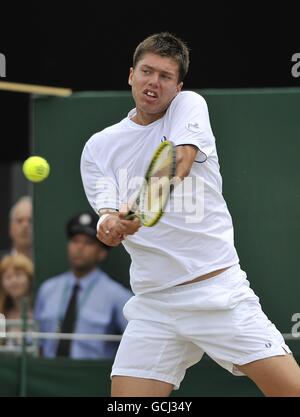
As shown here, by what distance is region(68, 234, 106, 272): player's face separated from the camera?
743cm

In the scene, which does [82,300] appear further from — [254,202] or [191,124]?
[191,124]

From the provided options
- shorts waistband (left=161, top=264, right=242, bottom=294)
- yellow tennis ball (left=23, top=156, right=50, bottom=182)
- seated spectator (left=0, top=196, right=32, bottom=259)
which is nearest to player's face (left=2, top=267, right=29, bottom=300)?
seated spectator (left=0, top=196, right=32, bottom=259)

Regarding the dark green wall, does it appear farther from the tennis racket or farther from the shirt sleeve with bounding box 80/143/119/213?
the tennis racket

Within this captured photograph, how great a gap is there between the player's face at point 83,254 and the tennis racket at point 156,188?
8.97 feet

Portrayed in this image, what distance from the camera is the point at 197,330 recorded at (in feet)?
16.0

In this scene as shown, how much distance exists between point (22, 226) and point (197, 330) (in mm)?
4384

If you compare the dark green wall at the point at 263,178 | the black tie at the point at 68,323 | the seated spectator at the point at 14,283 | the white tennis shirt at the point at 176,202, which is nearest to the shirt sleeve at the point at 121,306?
the black tie at the point at 68,323

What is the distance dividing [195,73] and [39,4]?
133 centimetres

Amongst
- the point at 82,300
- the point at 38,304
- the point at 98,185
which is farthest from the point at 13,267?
the point at 98,185

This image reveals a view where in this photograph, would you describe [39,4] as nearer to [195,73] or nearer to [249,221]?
[195,73]

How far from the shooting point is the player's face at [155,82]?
4891 mm

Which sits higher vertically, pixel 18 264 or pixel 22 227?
pixel 22 227

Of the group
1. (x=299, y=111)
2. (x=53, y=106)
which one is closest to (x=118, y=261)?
(x=53, y=106)

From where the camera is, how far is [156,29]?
815 centimetres
